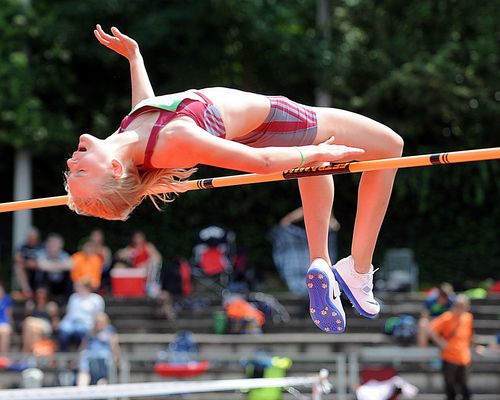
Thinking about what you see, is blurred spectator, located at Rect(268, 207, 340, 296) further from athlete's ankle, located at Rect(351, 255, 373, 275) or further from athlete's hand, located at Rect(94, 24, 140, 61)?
athlete's hand, located at Rect(94, 24, 140, 61)

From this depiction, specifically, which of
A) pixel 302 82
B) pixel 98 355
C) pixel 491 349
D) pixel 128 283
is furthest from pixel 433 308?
pixel 302 82

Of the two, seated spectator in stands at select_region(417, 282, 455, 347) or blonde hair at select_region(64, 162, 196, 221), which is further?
seated spectator in stands at select_region(417, 282, 455, 347)

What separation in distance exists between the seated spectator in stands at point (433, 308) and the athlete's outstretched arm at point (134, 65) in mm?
6753

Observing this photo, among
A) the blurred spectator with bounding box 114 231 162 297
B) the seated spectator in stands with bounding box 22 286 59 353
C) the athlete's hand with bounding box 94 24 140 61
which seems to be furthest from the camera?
the blurred spectator with bounding box 114 231 162 297

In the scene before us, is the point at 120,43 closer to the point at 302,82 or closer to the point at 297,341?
the point at 297,341

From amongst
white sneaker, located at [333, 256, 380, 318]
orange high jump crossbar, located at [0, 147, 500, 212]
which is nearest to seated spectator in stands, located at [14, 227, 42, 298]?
white sneaker, located at [333, 256, 380, 318]

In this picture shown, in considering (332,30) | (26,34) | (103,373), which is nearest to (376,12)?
(332,30)

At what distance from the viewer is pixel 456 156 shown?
4223 millimetres

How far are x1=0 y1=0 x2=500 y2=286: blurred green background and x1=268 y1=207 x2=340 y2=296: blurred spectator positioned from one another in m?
1.55

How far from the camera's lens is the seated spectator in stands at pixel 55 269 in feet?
42.1

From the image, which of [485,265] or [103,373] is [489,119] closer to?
[485,265]

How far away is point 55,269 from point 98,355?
2442mm

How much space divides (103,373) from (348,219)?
5977 millimetres

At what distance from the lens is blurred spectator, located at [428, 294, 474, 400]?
10383 millimetres
